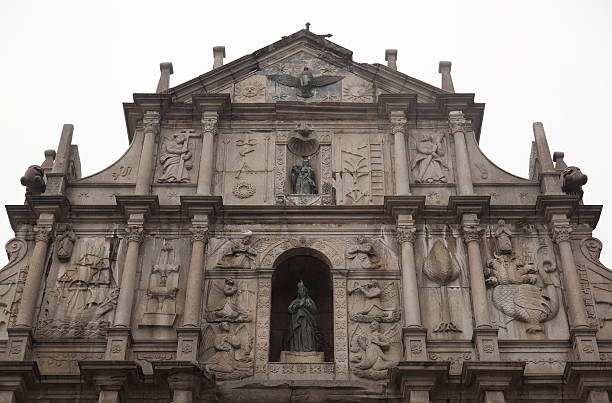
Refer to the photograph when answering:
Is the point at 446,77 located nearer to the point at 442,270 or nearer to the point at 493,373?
the point at 442,270

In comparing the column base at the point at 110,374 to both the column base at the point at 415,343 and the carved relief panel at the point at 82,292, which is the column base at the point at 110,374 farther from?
the column base at the point at 415,343

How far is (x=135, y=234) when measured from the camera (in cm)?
1378

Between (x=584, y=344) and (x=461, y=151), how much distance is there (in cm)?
382

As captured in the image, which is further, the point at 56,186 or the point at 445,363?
the point at 56,186

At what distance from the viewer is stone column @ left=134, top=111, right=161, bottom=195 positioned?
14492 mm

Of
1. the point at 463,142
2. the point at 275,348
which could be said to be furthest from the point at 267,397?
the point at 463,142

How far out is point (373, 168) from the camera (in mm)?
14984

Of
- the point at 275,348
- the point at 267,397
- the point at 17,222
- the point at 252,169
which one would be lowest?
the point at 267,397

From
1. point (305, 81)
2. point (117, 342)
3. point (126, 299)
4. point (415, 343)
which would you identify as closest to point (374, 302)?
point (415, 343)

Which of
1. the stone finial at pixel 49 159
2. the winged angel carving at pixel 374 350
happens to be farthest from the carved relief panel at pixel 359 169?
the stone finial at pixel 49 159

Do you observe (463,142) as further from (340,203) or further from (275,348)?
(275,348)

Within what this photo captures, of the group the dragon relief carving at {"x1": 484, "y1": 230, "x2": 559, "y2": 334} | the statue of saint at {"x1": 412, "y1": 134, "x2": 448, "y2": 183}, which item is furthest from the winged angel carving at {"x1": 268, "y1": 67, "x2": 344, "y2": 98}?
the dragon relief carving at {"x1": 484, "y1": 230, "x2": 559, "y2": 334}

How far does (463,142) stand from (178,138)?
4611mm

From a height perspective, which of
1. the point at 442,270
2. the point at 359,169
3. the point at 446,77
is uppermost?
the point at 446,77
